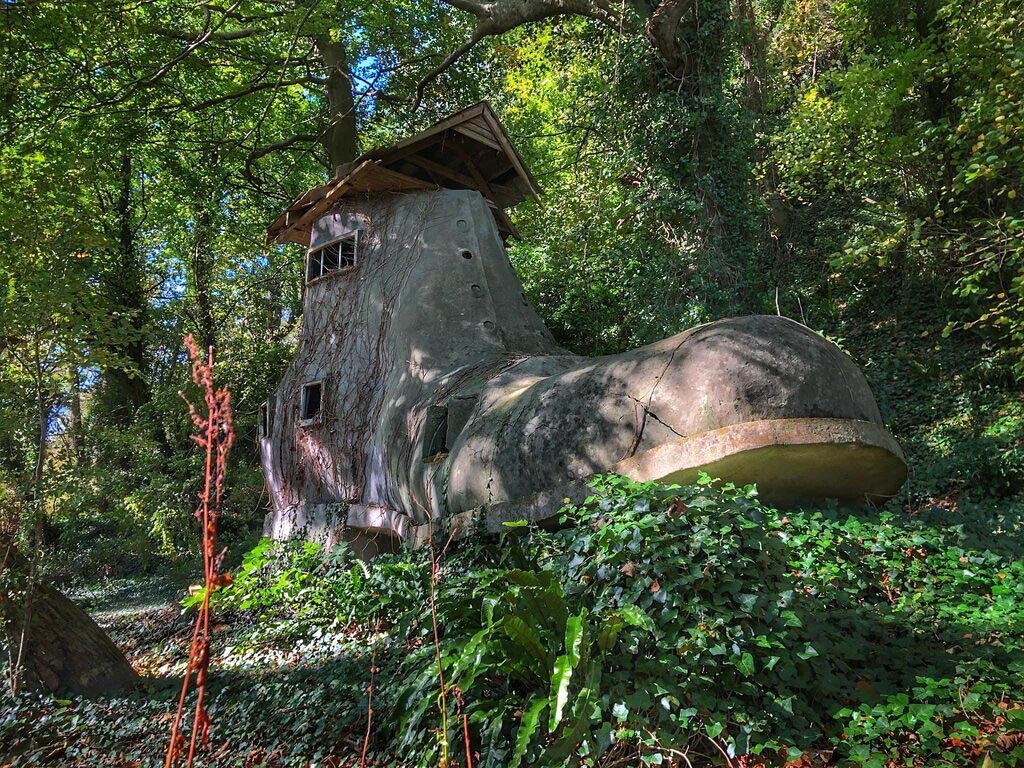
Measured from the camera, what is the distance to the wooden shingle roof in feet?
35.5

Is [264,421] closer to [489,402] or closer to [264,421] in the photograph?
[264,421]

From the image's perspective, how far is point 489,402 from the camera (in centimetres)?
769

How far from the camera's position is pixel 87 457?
1538 cm

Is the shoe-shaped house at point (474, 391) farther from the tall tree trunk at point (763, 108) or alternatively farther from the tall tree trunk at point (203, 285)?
the tall tree trunk at point (763, 108)

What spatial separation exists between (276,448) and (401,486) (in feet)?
13.3

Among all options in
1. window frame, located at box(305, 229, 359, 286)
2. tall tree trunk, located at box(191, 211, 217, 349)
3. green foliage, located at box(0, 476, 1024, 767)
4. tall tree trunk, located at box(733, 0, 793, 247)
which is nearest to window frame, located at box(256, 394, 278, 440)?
window frame, located at box(305, 229, 359, 286)

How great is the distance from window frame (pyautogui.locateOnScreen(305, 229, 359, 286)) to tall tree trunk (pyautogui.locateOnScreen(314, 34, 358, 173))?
132 inches

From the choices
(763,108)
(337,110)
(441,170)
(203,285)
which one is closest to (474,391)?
(441,170)

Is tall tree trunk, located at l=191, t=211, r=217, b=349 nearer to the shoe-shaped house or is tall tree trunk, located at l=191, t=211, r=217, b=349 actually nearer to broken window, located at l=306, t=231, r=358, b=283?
the shoe-shaped house

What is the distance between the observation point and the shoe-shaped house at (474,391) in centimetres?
556

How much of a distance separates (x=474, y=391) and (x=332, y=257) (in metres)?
5.19

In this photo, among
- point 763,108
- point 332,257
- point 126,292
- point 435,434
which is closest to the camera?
point 435,434

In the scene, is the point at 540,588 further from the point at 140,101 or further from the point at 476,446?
the point at 140,101

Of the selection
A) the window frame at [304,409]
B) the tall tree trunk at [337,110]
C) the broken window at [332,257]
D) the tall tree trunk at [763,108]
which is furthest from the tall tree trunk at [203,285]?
the tall tree trunk at [763,108]
